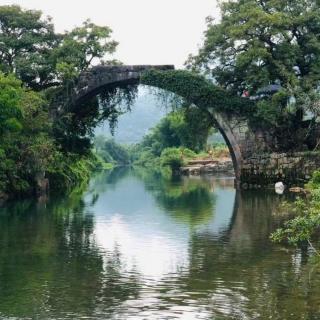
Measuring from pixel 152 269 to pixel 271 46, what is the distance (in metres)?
23.4

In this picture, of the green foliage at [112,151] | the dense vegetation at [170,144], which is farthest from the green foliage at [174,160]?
the green foliage at [112,151]

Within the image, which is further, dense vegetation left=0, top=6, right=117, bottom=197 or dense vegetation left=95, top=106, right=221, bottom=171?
dense vegetation left=95, top=106, right=221, bottom=171

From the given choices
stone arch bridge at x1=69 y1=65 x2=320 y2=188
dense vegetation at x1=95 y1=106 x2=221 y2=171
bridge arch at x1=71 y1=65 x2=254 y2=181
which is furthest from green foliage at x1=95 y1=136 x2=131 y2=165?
bridge arch at x1=71 y1=65 x2=254 y2=181

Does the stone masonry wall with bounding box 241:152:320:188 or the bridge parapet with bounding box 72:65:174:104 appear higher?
the bridge parapet with bounding box 72:65:174:104

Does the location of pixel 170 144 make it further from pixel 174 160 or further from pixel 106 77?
pixel 106 77

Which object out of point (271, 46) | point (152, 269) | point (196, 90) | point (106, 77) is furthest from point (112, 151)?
point (152, 269)

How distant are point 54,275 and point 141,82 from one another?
1034 inches

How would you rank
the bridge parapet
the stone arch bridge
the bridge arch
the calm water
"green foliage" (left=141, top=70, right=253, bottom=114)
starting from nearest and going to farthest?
the calm water → the stone arch bridge → "green foliage" (left=141, top=70, right=253, bottom=114) → the bridge arch → the bridge parapet

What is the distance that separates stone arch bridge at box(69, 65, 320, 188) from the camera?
34000mm

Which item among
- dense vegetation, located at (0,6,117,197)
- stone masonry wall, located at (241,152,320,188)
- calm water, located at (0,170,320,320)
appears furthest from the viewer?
stone masonry wall, located at (241,152,320,188)

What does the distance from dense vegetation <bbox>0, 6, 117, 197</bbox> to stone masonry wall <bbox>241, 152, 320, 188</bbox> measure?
1017 cm

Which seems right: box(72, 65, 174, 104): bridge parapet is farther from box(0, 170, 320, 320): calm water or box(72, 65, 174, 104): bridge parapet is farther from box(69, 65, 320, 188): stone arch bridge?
box(0, 170, 320, 320): calm water

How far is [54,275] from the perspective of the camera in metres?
12.9

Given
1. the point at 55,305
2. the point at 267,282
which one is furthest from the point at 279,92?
the point at 55,305
